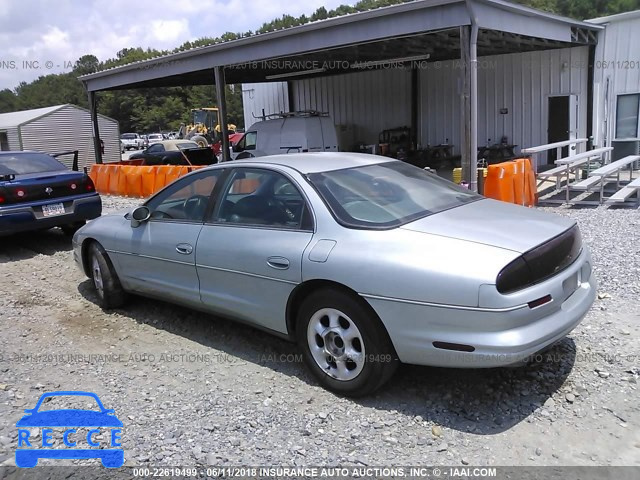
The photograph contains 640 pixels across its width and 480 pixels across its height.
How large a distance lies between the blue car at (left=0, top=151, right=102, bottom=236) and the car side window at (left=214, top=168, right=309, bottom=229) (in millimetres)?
4882

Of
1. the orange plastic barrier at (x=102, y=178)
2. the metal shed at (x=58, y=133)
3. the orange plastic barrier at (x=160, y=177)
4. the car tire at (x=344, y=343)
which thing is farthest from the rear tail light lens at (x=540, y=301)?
the metal shed at (x=58, y=133)

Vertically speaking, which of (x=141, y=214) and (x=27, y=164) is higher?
(x=27, y=164)

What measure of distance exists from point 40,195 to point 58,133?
29.4 meters

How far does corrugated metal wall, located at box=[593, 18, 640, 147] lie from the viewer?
572 inches

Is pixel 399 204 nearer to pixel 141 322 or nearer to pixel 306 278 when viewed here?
pixel 306 278

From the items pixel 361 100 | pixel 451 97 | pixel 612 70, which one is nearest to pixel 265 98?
pixel 361 100

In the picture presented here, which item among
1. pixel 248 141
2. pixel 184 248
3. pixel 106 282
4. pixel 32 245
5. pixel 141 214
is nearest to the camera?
pixel 184 248

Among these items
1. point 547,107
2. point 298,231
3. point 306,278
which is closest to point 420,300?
point 306,278

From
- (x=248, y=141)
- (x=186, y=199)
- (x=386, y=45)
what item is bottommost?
(x=186, y=199)

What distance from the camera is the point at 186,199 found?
4949 mm

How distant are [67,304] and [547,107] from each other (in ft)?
49.2

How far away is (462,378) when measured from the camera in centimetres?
386

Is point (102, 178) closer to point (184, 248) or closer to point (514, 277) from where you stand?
point (184, 248)

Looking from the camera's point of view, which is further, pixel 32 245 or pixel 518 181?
pixel 518 181
